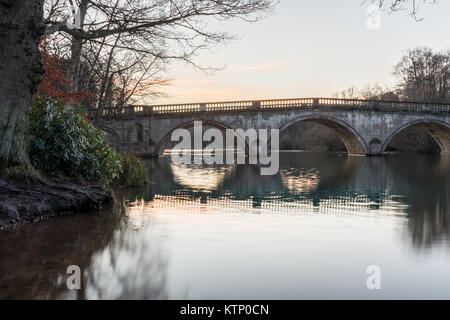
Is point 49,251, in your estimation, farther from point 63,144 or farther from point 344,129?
point 344,129

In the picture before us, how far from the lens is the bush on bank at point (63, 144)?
777 centimetres

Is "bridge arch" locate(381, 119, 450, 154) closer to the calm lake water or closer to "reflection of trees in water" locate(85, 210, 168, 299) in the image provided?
the calm lake water

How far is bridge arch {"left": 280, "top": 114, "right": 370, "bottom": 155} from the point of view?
32.8 meters

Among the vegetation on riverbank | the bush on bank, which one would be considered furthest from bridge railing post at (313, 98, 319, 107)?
the bush on bank

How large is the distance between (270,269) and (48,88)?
9534 mm

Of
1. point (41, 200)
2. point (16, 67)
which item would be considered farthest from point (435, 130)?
point (16, 67)

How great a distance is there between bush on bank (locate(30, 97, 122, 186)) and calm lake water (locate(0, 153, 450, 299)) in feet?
2.81

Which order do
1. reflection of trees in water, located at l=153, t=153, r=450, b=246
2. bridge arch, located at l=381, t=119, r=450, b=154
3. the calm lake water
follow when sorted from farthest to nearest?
bridge arch, located at l=381, t=119, r=450, b=154 < reflection of trees in water, located at l=153, t=153, r=450, b=246 < the calm lake water

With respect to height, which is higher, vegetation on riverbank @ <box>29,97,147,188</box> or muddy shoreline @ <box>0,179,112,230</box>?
vegetation on riverbank @ <box>29,97,147,188</box>

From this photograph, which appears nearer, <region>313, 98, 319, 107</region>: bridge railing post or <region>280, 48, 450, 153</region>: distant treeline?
<region>313, 98, 319, 107</region>: bridge railing post

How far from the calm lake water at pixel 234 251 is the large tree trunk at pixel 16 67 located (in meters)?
1.35

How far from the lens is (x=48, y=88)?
12.0 m

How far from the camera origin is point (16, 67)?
6.70 m

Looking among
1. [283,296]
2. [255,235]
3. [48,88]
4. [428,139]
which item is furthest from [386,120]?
[283,296]
